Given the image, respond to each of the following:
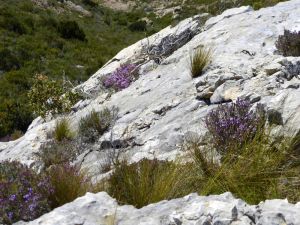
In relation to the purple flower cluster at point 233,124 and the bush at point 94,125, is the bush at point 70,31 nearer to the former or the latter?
the bush at point 94,125

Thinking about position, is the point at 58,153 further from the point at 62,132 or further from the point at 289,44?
the point at 289,44

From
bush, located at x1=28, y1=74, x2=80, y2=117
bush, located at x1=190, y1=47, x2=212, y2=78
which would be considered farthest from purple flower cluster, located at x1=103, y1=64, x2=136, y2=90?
bush, located at x1=190, y1=47, x2=212, y2=78

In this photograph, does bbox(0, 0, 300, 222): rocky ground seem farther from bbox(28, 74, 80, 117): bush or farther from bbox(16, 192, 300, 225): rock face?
bbox(28, 74, 80, 117): bush

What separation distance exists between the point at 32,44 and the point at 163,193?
17662 millimetres

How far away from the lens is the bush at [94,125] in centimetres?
754

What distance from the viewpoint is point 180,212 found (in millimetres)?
3504

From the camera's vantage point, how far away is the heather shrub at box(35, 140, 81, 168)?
695 cm

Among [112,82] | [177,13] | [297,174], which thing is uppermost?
[297,174]

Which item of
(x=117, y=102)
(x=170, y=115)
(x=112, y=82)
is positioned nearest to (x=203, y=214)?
(x=170, y=115)

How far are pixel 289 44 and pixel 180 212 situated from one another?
15.5ft

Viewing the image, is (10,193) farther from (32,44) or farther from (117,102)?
(32,44)

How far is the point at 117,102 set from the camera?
28.8 feet

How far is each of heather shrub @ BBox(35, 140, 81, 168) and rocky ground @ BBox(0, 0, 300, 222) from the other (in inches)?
10.4

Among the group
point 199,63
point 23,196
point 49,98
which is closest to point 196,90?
point 199,63
